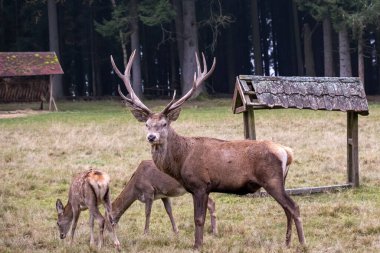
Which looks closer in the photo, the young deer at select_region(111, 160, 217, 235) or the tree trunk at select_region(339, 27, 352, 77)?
the young deer at select_region(111, 160, 217, 235)

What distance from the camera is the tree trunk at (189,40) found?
1325 inches

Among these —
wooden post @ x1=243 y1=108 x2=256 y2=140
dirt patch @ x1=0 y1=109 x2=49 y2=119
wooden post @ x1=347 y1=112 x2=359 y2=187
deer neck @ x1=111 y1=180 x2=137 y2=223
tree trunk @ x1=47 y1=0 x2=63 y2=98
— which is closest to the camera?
deer neck @ x1=111 y1=180 x2=137 y2=223

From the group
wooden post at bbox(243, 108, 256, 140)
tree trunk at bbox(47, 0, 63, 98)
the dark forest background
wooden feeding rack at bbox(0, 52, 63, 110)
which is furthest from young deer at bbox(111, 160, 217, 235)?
tree trunk at bbox(47, 0, 63, 98)

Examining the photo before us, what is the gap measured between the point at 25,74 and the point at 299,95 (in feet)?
63.8

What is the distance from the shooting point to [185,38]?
A: 3394cm

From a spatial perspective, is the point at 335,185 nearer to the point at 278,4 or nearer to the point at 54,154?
the point at 54,154

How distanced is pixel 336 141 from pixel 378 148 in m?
1.49

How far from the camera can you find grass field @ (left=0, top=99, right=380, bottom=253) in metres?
8.53

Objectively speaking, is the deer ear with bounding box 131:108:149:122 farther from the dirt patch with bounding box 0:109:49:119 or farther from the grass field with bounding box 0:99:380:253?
the dirt patch with bounding box 0:109:49:119

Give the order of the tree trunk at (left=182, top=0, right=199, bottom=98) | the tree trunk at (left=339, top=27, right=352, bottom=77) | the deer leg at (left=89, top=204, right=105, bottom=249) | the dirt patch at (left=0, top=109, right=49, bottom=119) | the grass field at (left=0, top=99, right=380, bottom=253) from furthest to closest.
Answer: the tree trunk at (left=182, top=0, right=199, bottom=98), the tree trunk at (left=339, top=27, right=352, bottom=77), the dirt patch at (left=0, top=109, right=49, bottom=119), the grass field at (left=0, top=99, right=380, bottom=253), the deer leg at (left=89, top=204, right=105, bottom=249)

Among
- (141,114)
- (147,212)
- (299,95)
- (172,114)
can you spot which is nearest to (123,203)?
(147,212)

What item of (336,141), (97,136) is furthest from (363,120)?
(97,136)

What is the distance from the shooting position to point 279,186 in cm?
807

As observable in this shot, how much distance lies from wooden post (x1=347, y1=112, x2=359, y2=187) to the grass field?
0.98 feet
